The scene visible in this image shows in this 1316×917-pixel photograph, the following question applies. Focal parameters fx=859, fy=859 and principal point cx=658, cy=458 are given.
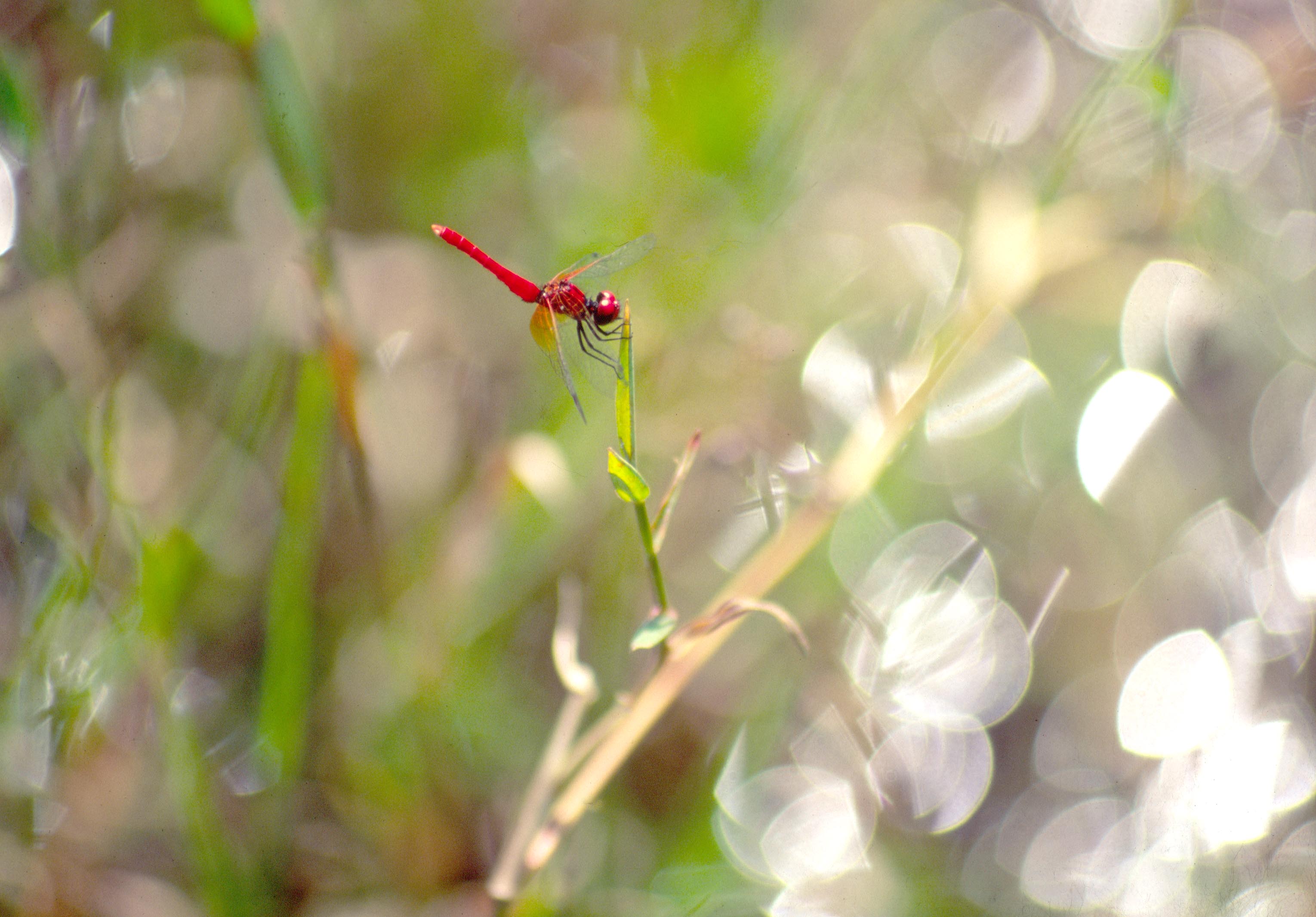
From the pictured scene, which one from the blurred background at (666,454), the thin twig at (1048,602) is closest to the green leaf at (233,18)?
the blurred background at (666,454)

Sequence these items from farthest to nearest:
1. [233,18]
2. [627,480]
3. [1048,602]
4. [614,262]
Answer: [1048,602] → [614,262] → [233,18] → [627,480]

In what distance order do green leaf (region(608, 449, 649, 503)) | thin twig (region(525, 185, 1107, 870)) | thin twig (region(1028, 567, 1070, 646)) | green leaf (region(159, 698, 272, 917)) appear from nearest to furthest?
green leaf (region(608, 449, 649, 503)) < thin twig (region(525, 185, 1107, 870)) < green leaf (region(159, 698, 272, 917)) < thin twig (region(1028, 567, 1070, 646))

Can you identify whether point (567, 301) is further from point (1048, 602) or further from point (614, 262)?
point (1048, 602)

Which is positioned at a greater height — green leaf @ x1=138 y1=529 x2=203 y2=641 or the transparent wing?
the transparent wing

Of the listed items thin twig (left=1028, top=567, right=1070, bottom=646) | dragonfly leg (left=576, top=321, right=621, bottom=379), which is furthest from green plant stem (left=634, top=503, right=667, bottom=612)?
thin twig (left=1028, top=567, right=1070, bottom=646)

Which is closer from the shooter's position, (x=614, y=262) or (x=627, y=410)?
(x=627, y=410)

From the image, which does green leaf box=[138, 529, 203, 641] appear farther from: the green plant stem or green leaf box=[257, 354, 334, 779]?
the green plant stem

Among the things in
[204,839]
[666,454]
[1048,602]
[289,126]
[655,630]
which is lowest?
[1048,602]

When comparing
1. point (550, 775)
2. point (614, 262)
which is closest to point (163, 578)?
point (550, 775)
